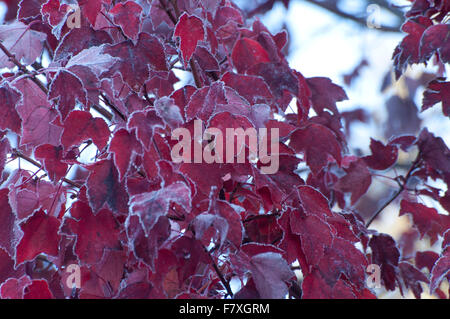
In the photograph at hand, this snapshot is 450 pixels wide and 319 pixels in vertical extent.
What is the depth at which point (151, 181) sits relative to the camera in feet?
2.76

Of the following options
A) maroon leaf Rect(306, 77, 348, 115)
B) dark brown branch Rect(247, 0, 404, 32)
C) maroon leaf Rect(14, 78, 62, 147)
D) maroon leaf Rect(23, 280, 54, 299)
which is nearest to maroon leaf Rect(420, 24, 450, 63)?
maroon leaf Rect(306, 77, 348, 115)

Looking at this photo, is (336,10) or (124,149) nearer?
(124,149)

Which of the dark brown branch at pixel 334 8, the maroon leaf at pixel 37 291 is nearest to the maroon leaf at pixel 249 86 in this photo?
the maroon leaf at pixel 37 291

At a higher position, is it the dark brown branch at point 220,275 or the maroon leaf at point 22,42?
the maroon leaf at point 22,42

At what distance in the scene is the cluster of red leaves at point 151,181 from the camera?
793 millimetres

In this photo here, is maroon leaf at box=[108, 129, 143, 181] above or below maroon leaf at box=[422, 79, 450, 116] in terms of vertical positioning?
above

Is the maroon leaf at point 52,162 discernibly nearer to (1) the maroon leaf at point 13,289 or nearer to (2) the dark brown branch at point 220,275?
(1) the maroon leaf at point 13,289

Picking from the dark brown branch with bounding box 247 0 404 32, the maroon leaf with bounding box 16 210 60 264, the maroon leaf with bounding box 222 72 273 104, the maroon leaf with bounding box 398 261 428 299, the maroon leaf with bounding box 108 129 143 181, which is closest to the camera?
the maroon leaf with bounding box 108 129 143 181

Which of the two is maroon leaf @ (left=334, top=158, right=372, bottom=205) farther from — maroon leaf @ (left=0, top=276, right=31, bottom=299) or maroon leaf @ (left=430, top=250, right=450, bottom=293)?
maroon leaf @ (left=0, top=276, right=31, bottom=299)

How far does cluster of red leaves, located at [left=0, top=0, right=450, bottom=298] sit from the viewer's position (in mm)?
793

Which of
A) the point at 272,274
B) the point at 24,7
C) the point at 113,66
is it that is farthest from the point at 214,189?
the point at 24,7
